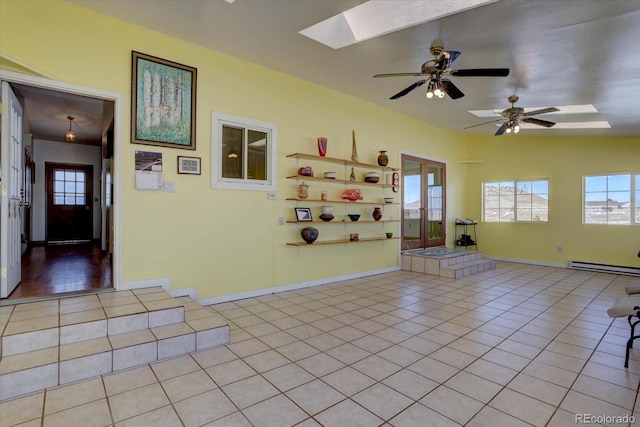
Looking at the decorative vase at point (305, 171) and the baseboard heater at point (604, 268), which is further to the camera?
the baseboard heater at point (604, 268)

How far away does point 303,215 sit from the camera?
4.99m

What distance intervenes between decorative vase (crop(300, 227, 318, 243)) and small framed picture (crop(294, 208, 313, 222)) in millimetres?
153

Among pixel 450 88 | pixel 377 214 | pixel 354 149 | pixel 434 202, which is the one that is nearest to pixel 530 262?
pixel 434 202

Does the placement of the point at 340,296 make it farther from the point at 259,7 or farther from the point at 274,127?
the point at 259,7

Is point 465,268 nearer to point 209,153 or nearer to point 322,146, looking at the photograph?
point 322,146

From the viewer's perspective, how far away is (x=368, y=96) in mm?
5605

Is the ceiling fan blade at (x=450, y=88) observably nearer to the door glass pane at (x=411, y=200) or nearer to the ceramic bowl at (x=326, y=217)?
the ceramic bowl at (x=326, y=217)

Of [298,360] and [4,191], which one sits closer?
[298,360]

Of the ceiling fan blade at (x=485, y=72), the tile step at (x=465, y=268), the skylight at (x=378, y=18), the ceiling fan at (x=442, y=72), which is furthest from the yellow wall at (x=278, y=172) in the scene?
the ceiling fan blade at (x=485, y=72)

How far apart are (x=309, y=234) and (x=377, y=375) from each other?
2677mm

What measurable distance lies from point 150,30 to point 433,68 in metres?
3.23

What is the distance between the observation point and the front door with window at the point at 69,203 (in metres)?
8.48

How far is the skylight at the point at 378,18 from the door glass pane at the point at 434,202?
445 centimetres

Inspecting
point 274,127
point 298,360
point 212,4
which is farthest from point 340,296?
point 212,4
